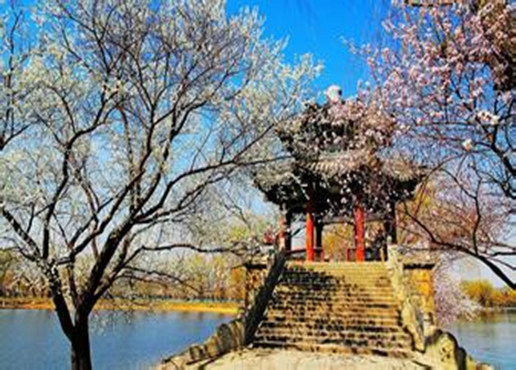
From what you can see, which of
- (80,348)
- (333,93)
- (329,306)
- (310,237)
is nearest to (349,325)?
(329,306)

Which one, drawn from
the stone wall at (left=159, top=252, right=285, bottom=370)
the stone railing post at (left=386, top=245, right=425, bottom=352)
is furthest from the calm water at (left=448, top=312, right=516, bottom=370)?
the stone wall at (left=159, top=252, right=285, bottom=370)

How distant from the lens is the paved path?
26.5 ft

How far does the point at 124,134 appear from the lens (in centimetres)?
827

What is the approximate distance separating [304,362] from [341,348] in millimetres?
1348

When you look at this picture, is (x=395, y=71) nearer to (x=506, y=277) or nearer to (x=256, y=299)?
(x=506, y=277)

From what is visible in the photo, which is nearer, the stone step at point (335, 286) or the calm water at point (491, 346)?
the stone step at point (335, 286)

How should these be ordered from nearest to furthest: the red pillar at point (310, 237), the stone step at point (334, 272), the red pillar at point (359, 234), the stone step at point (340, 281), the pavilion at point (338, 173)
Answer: the pavilion at point (338, 173) < the stone step at point (340, 281) < the stone step at point (334, 272) < the red pillar at point (359, 234) < the red pillar at point (310, 237)

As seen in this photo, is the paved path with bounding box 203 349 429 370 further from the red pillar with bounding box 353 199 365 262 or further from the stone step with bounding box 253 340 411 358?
the red pillar with bounding box 353 199 365 262

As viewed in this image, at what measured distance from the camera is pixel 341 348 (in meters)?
9.46

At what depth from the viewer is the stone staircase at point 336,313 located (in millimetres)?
9656

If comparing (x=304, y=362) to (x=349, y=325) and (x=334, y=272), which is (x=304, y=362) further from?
(x=334, y=272)

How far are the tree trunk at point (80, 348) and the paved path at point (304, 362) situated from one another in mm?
2093

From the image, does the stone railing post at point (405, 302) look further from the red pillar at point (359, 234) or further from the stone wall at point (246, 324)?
the stone wall at point (246, 324)

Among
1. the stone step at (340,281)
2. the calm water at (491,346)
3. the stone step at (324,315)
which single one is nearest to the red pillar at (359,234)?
the stone step at (340,281)
